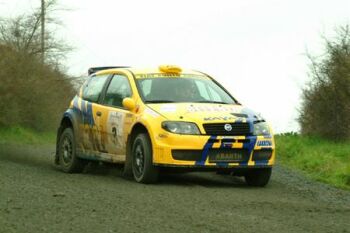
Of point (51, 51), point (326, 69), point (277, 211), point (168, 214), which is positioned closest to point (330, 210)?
point (277, 211)

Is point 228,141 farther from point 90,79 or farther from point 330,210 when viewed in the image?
point 90,79

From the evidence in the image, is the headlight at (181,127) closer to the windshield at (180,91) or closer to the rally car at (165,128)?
the rally car at (165,128)

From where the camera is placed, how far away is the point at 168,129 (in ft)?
36.4

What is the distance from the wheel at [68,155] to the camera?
13.4m

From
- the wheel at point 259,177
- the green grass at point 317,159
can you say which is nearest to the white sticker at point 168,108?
the wheel at point 259,177

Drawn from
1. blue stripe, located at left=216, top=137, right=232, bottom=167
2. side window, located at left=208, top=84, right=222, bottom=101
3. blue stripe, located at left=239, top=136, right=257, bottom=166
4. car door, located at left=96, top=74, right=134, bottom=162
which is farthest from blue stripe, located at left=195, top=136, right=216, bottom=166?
side window, located at left=208, top=84, right=222, bottom=101

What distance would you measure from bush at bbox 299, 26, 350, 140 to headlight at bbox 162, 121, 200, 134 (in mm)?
11171

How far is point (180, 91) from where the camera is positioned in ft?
40.3

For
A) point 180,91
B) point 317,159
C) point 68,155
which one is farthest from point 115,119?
point 317,159

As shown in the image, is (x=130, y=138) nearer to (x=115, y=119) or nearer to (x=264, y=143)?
(x=115, y=119)

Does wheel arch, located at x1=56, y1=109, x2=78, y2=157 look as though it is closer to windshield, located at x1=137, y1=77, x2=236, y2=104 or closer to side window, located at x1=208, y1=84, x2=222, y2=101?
windshield, located at x1=137, y1=77, x2=236, y2=104

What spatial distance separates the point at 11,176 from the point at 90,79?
9.54 feet

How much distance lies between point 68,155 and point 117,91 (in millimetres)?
1569

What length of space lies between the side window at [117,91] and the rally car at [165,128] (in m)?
0.02
